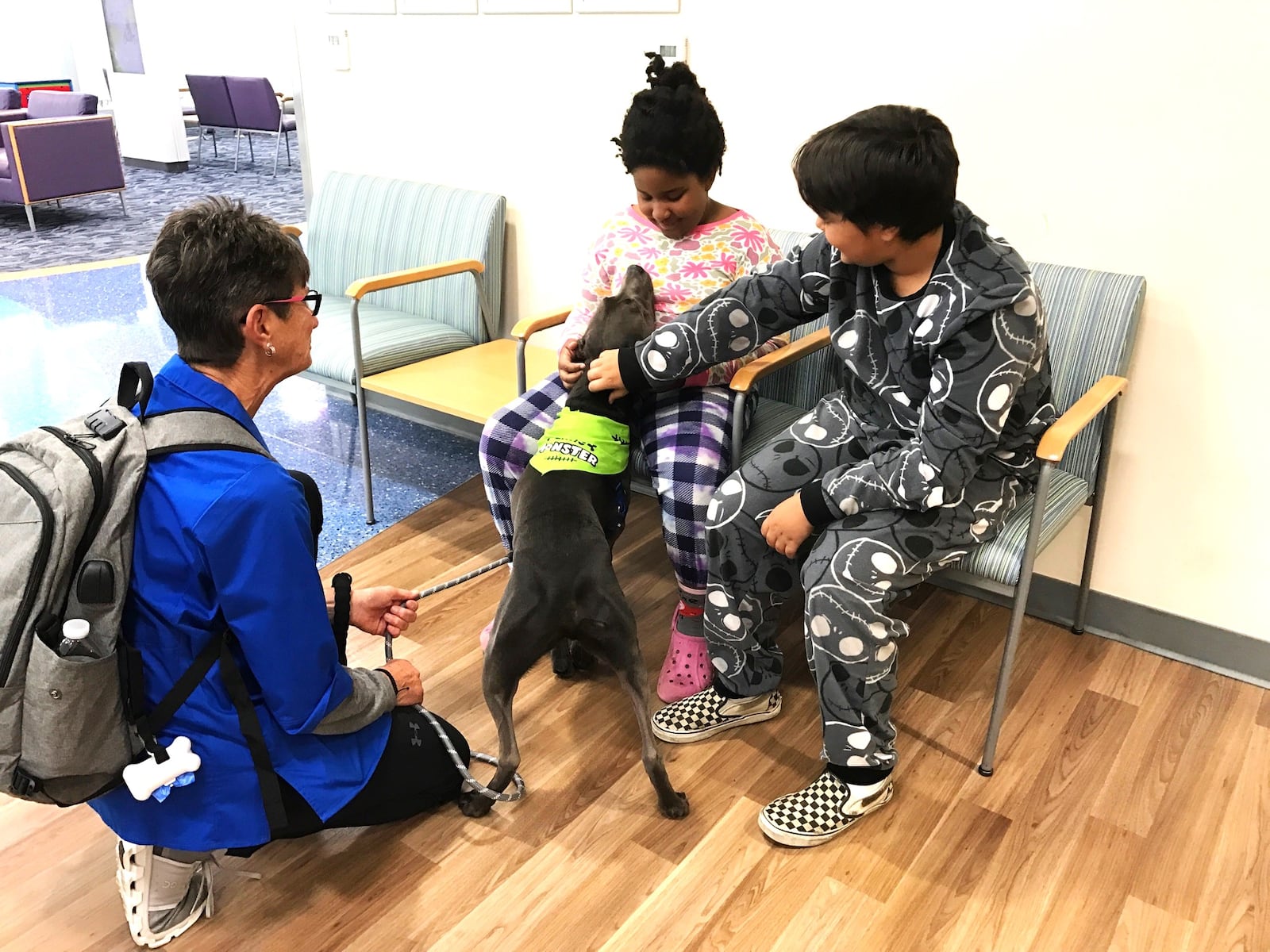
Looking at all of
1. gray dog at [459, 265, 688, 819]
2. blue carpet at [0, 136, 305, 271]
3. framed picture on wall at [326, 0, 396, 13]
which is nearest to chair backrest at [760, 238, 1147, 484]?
gray dog at [459, 265, 688, 819]

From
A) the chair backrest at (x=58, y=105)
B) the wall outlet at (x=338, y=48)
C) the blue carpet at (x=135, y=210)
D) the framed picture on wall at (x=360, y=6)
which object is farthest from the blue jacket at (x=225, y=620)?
the chair backrest at (x=58, y=105)

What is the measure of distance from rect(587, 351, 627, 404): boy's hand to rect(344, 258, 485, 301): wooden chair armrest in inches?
34.5

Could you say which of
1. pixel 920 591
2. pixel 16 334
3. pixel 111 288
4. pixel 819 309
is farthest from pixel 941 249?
pixel 111 288

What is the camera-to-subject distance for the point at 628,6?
2.67m

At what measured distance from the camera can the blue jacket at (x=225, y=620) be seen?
4.40ft

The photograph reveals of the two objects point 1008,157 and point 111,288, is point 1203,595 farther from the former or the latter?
point 111,288

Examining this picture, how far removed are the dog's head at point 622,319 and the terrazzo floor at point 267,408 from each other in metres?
0.86

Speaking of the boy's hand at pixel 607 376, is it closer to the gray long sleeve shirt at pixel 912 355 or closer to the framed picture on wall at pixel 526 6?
the gray long sleeve shirt at pixel 912 355

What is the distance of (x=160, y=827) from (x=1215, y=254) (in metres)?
2.24

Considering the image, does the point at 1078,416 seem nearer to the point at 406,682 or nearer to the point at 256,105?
the point at 406,682

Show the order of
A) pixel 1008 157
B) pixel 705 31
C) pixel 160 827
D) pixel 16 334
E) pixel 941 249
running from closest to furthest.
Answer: pixel 160 827
pixel 941 249
pixel 1008 157
pixel 705 31
pixel 16 334

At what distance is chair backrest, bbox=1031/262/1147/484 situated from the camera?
2.09m

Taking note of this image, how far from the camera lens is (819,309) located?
200 cm

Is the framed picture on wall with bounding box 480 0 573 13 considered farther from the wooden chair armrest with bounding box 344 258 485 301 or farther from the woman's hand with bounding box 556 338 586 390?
the woman's hand with bounding box 556 338 586 390
